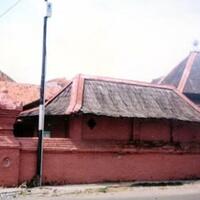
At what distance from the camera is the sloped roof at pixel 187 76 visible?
1060 inches

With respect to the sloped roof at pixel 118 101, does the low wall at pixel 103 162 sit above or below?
below

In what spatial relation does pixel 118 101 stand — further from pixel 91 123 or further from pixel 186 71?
pixel 186 71

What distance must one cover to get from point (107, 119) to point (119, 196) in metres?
5.22

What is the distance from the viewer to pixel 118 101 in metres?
20.6

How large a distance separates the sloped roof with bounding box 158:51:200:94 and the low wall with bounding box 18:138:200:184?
6.19 m

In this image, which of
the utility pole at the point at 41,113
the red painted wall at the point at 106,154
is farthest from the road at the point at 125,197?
the red painted wall at the point at 106,154

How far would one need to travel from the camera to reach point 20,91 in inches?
1128

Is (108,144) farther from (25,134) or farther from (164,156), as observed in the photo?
(25,134)

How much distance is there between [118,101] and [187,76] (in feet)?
28.4

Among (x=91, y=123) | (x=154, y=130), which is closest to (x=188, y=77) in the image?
(x=154, y=130)

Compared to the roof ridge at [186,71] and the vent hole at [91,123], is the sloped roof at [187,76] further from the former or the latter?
the vent hole at [91,123]

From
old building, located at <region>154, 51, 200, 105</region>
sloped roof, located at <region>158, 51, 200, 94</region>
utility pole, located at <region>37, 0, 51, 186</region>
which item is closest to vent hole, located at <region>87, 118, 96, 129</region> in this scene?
utility pole, located at <region>37, 0, 51, 186</region>

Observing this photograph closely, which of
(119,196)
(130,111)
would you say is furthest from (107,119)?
(119,196)

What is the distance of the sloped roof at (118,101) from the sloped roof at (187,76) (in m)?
3.50
